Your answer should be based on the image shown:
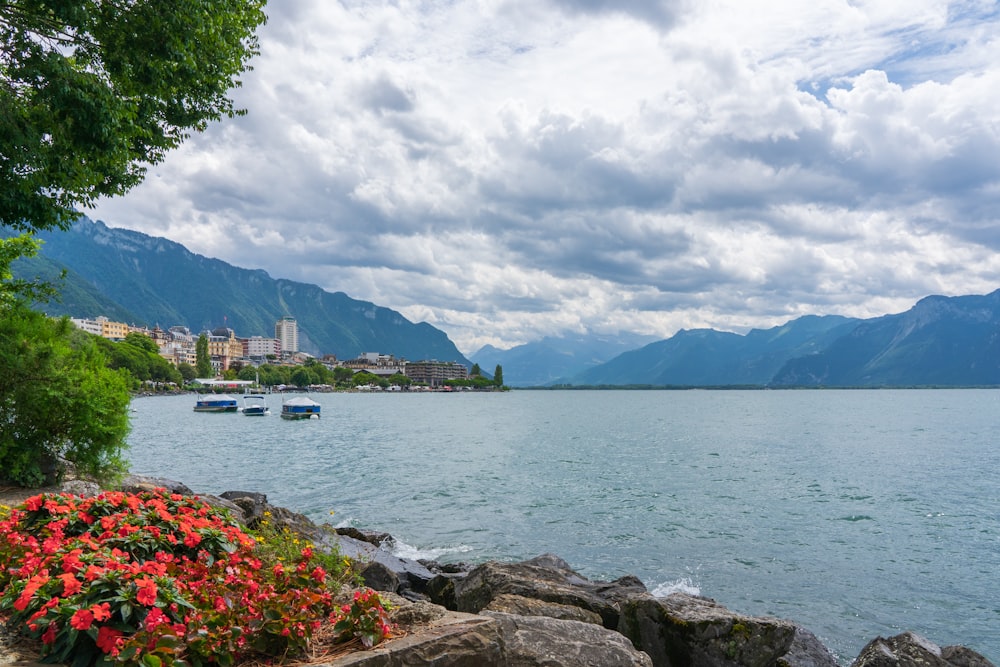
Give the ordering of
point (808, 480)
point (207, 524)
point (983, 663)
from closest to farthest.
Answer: point (207, 524)
point (983, 663)
point (808, 480)

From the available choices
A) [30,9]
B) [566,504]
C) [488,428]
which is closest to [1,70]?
[30,9]

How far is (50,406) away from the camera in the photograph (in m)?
18.2

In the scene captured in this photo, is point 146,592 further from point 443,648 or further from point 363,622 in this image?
point 443,648

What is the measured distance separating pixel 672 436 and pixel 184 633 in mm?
78709

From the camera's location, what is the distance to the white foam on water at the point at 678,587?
67.5 feet

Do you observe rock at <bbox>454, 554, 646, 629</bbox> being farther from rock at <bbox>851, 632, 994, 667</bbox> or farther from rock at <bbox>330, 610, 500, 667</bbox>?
rock at <bbox>330, 610, 500, 667</bbox>

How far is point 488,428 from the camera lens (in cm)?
9769

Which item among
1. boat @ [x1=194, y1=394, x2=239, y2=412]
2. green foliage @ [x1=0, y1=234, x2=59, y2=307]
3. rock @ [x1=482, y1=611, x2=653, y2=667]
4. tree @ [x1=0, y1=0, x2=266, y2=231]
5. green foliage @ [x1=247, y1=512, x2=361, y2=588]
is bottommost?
boat @ [x1=194, y1=394, x2=239, y2=412]

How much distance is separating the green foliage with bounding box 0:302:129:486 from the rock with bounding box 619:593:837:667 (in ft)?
49.8

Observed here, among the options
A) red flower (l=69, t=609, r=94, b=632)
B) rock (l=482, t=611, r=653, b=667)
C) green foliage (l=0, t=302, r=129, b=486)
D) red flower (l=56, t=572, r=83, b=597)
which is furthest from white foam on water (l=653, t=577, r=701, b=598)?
red flower (l=69, t=609, r=94, b=632)

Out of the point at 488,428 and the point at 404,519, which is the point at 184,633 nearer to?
the point at 404,519

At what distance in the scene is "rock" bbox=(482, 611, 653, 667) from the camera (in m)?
8.38

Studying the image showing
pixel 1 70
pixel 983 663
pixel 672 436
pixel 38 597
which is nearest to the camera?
pixel 38 597

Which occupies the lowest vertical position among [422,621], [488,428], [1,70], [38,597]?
[488,428]
